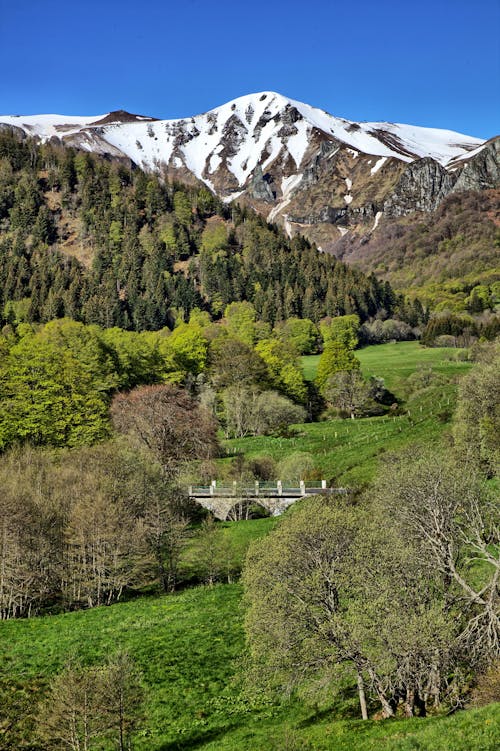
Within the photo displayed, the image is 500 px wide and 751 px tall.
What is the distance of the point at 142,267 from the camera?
176625mm

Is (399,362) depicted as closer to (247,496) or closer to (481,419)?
(247,496)

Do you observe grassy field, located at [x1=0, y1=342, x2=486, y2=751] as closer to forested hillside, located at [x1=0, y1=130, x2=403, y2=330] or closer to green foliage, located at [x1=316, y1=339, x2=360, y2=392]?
green foliage, located at [x1=316, y1=339, x2=360, y2=392]

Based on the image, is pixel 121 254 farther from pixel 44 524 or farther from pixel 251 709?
pixel 251 709

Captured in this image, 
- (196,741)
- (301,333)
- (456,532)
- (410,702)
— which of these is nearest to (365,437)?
(456,532)

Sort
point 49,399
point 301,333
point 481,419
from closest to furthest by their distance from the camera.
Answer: point 481,419 → point 49,399 → point 301,333

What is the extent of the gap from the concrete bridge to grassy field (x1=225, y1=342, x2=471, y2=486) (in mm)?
3920

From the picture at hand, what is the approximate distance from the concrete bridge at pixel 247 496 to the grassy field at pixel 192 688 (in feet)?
60.6

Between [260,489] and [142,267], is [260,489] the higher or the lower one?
the lower one

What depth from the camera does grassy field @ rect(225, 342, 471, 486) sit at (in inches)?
2510

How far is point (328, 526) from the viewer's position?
27359 millimetres

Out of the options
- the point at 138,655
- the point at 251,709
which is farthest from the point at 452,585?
the point at 138,655

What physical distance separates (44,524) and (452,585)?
28506 mm

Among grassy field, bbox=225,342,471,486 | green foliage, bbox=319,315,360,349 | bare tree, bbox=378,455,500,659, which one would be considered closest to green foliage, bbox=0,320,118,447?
grassy field, bbox=225,342,471,486

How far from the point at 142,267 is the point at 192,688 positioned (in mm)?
154915
